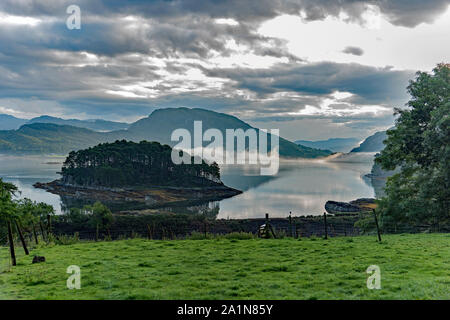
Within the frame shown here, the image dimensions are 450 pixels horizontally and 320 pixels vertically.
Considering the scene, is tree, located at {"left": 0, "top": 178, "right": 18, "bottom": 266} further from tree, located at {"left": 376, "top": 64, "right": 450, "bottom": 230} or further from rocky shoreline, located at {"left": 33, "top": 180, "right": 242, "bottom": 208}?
rocky shoreline, located at {"left": 33, "top": 180, "right": 242, "bottom": 208}

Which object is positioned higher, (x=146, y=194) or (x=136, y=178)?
(x=136, y=178)

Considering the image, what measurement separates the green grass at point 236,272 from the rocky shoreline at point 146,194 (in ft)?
272

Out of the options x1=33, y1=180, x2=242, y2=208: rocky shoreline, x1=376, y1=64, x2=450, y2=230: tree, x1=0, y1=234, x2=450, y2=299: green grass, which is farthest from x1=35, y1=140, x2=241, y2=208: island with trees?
x1=0, y1=234, x2=450, y2=299: green grass

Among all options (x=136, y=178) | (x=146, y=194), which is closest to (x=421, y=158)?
(x=146, y=194)

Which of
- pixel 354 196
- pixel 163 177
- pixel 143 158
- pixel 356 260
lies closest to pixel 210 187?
pixel 163 177

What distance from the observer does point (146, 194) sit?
369 ft

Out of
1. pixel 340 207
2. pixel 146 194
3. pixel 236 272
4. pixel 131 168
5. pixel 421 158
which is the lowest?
pixel 340 207

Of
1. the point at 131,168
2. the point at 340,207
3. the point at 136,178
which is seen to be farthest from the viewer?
the point at 131,168

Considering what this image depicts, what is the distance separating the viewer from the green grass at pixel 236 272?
9.05m

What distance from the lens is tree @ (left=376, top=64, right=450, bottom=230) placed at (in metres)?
24.4

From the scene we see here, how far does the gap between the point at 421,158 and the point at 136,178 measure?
11436 centimetres

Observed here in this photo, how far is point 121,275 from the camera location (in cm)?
1157

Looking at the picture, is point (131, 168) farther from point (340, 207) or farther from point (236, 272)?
point (236, 272)
